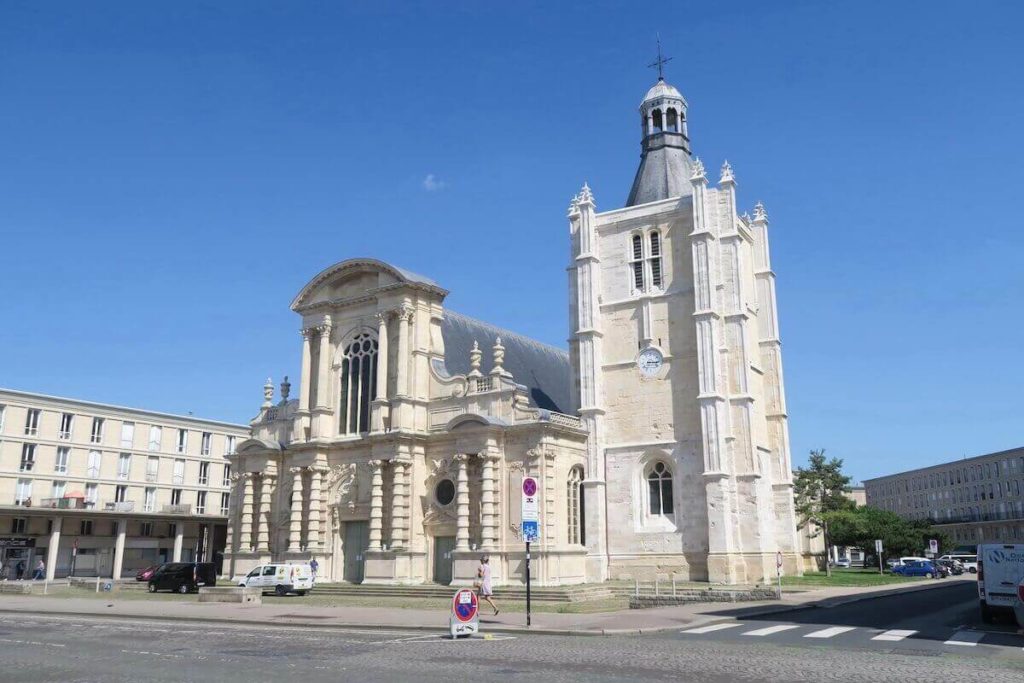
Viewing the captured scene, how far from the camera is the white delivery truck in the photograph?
63.0ft

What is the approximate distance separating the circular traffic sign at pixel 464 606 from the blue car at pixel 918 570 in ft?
143

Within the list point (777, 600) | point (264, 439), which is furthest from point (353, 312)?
point (777, 600)

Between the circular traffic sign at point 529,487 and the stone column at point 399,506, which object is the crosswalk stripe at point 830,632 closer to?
the circular traffic sign at point 529,487

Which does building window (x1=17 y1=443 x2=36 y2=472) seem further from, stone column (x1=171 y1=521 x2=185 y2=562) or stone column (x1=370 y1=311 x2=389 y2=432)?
stone column (x1=370 y1=311 x2=389 y2=432)

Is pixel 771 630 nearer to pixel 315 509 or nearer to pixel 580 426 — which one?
pixel 580 426

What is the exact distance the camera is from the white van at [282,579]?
109 feet

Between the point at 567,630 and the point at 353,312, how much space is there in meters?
25.5

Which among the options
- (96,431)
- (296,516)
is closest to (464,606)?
(296,516)

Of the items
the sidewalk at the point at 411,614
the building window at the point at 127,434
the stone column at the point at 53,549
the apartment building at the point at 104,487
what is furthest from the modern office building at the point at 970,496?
the stone column at the point at 53,549

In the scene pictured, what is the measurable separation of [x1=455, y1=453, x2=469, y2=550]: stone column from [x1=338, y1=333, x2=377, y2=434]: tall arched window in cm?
616

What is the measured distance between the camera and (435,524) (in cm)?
3550

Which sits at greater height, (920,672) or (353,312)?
(353,312)

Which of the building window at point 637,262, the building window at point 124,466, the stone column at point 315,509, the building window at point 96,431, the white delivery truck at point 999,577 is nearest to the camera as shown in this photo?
the white delivery truck at point 999,577

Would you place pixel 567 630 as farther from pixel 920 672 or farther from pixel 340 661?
pixel 920 672
